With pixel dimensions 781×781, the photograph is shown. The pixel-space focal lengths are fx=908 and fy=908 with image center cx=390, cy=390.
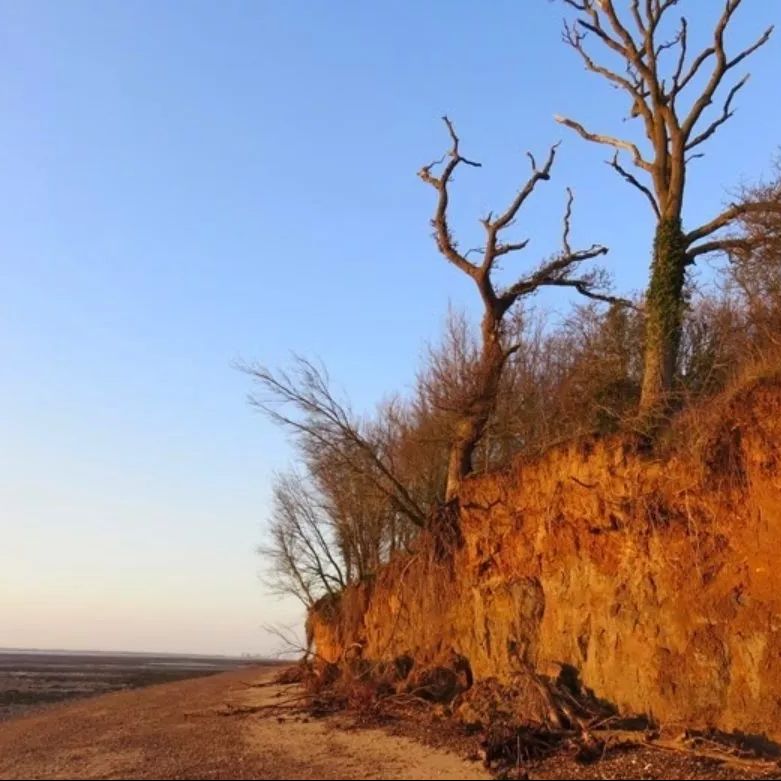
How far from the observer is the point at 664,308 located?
21234 millimetres

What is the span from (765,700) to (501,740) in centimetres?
425

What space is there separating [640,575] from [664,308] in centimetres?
695

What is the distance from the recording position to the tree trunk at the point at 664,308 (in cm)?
2042

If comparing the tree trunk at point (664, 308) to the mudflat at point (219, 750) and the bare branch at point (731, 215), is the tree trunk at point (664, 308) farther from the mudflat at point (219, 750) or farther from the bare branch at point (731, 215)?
the mudflat at point (219, 750)

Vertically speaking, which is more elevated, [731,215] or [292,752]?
[731,215]

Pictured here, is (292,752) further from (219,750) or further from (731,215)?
(731,215)

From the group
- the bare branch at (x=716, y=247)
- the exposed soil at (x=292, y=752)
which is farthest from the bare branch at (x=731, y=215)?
the exposed soil at (x=292, y=752)

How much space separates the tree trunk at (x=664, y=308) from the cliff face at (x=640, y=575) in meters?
2.65

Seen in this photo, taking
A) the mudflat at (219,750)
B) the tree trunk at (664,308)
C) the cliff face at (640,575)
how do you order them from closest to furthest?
the mudflat at (219,750) < the cliff face at (640,575) < the tree trunk at (664,308)

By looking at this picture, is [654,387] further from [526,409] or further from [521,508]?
[526,409]

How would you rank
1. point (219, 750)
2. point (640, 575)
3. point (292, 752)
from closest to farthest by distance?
point (292, 752)
point (219, 750)
point (640, 575)

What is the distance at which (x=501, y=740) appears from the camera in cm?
1415

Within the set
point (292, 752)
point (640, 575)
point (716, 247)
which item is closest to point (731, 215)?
point (716, 247)

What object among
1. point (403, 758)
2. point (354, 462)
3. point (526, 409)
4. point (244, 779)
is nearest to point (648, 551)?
point (403, 758)
